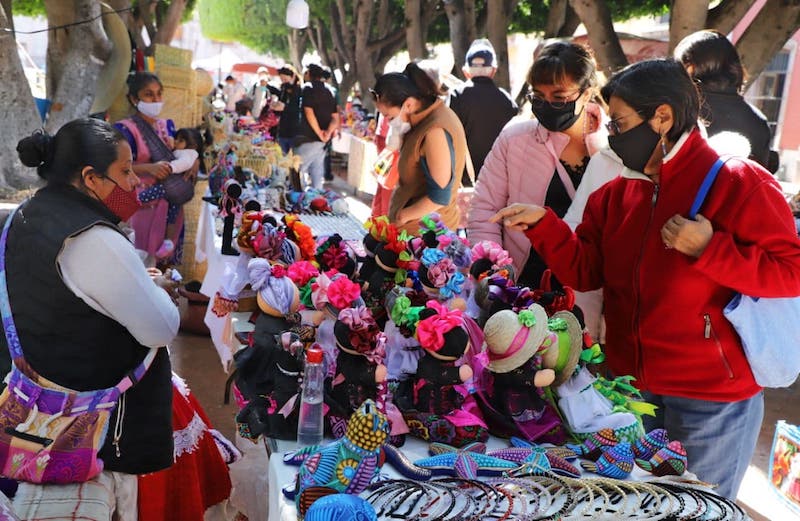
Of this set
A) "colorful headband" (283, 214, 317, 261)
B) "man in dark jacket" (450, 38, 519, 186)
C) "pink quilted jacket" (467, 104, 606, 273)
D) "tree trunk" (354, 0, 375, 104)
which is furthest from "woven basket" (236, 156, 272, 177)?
"tree trunk" (354, 0, 375, 104)

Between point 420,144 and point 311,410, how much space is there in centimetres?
175

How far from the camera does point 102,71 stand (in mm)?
9656

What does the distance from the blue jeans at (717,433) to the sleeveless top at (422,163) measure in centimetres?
160

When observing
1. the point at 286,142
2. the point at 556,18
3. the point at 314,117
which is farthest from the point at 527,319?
the point at 556,18

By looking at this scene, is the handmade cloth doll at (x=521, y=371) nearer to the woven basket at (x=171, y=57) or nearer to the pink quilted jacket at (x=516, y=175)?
the pink quilted jacket at (x=516, y=175)

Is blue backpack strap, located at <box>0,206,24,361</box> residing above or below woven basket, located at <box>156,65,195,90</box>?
below

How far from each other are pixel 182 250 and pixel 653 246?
15.3 ft

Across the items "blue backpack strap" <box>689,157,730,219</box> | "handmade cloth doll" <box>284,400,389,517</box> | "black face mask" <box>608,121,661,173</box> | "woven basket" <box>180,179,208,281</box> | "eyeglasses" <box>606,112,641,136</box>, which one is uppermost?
"eyeglasses" <box>606,112,641,136</box>

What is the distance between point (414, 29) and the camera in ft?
44.3

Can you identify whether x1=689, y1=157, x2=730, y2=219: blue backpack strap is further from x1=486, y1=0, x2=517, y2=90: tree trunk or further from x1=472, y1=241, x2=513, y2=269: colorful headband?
x1=486, y1=0, x2=517, y2=90: tree trunk

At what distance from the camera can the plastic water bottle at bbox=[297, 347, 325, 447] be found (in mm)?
2029

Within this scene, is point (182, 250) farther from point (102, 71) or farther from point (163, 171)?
point (102, 71)

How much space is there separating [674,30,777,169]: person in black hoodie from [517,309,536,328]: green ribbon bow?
1.59m

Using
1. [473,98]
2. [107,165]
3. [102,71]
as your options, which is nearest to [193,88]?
[473,98]
